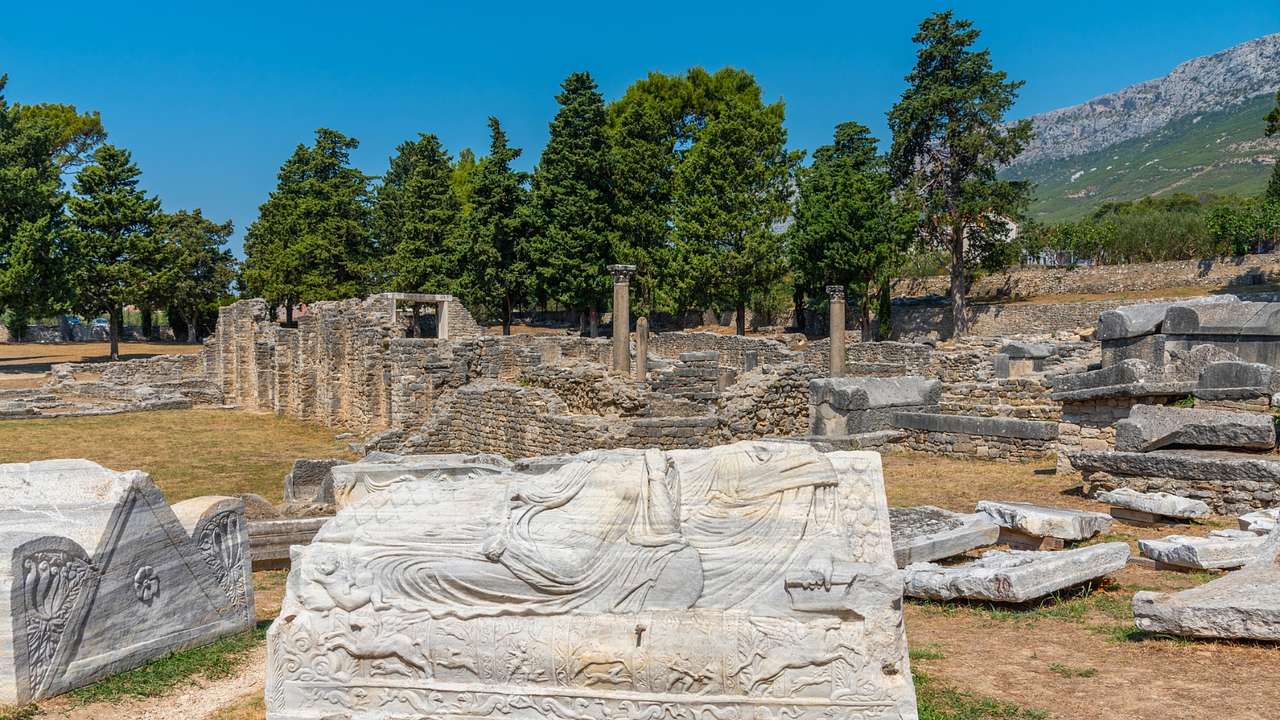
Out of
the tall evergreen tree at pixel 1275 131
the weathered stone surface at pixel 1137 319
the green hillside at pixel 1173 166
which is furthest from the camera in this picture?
the green hillside at pixel 1173 166

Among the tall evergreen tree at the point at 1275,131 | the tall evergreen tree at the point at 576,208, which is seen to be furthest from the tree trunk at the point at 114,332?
the tall evergreen tree at the point at 1275,131

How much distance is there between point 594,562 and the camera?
4.39 meters

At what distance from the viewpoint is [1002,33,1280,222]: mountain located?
11206 cm

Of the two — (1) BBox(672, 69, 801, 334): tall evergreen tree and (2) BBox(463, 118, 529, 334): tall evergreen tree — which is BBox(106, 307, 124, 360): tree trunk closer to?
(2) BBox(463, 118, 529, 334): tall evergreen tree

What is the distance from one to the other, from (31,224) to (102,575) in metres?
33.4

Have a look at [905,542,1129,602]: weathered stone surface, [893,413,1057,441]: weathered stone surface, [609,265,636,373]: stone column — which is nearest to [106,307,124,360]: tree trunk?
[609,265,636,373]: stone column

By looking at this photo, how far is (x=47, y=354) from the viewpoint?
124 ft

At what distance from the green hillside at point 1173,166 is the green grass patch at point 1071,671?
103 meters

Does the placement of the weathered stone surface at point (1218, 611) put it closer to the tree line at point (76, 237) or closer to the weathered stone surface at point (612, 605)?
the weathered stone surface at point (612, 605)

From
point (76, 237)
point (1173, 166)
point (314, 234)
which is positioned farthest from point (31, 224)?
point (1173, 166)

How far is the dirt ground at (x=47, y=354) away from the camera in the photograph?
30.1 meters

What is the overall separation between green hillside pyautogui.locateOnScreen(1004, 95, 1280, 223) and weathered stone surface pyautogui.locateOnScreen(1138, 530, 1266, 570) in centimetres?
10090

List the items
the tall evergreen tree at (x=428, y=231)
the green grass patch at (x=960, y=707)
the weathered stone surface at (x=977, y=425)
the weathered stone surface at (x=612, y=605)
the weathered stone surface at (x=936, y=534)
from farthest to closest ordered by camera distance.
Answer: the tall evergreen tree at (x=428, y=231)
the weathered stone surface at (x=977, y=425)
the weathered stone surface at (x=936, y=534)
the green grass patch at (x=960, y=707)
the weathered stone surface at (x=612, y=605)

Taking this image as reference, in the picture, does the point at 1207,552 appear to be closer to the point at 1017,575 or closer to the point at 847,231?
the point at 1017,575
